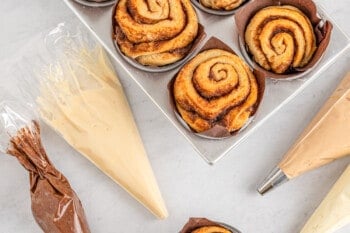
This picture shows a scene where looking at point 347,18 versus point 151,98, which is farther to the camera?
point 347,18

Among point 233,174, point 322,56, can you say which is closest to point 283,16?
point 322,56

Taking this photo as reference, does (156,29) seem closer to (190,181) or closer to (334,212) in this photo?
(190,181)

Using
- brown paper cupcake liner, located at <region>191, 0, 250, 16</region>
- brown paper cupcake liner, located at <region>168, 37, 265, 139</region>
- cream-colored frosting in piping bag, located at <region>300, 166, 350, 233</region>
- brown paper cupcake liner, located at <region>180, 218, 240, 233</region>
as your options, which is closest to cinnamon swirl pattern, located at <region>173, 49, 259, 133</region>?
brown paper cupcake liner, located at <region>168, 37, 265, 139</region>

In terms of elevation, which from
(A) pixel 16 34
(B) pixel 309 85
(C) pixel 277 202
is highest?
(A) pixel 16 34

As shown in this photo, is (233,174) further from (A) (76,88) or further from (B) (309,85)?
(A) (76,88)

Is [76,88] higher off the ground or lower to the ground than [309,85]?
higher

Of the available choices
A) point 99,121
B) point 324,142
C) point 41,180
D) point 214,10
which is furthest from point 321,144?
point 41,180
